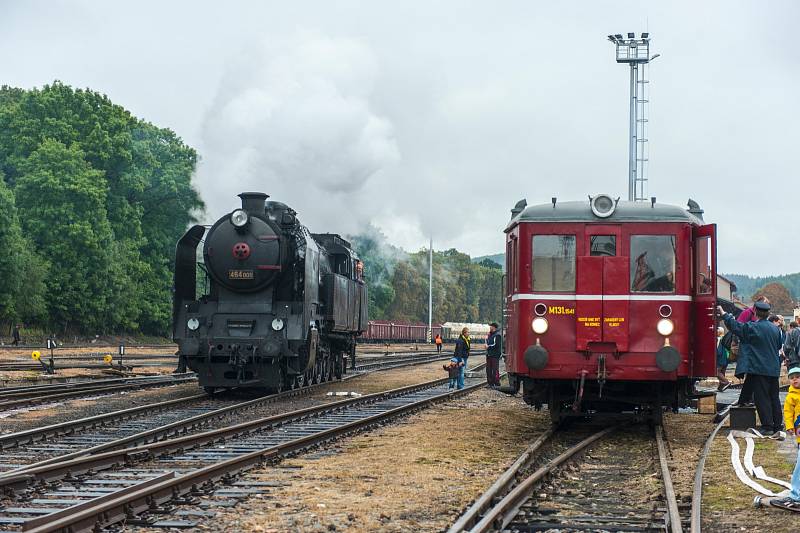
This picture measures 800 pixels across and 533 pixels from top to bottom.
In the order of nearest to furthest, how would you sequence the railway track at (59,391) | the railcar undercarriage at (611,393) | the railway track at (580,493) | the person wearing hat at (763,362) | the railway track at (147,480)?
the railway track at (147,480)
the railway track at (580,493)
the person wearing hat at (763,362)
the railcar undercarriage at (611,393)
the railway track at (59,391)

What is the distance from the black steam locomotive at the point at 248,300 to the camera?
20516 millimetres

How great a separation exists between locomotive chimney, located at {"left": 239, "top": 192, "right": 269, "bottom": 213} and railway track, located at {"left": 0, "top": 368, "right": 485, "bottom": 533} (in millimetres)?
7180

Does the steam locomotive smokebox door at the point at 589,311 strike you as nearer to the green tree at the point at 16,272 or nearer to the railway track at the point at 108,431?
the railway track at the point at 108,431

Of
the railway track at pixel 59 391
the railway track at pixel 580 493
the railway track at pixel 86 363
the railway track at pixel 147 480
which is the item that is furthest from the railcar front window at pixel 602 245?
the railway track at pixel 86 363

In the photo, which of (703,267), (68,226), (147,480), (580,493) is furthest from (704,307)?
(68,226)

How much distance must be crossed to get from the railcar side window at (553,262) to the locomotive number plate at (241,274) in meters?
8.45

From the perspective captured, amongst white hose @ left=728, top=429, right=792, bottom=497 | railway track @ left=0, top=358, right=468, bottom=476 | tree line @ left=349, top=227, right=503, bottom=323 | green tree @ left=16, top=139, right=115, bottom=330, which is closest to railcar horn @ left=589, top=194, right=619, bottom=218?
white hose @ left=728, top=429, right=792, bottom=497

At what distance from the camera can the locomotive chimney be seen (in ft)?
70.5

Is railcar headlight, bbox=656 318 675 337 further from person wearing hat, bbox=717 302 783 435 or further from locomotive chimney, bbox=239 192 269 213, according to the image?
locomotive chimney, bbox=239 192 269 213

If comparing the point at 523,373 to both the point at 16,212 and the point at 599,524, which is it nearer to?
the point at 599,524

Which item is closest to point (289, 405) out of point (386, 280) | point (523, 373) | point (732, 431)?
point (523, 373)

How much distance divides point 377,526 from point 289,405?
38.2ft

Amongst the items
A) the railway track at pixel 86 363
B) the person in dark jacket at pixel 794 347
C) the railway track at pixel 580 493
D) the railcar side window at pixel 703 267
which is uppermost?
the railcar side window at pixel 703 267

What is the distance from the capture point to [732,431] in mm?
14367
